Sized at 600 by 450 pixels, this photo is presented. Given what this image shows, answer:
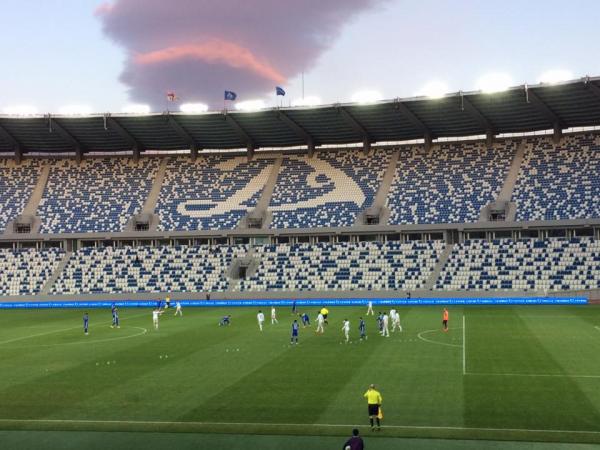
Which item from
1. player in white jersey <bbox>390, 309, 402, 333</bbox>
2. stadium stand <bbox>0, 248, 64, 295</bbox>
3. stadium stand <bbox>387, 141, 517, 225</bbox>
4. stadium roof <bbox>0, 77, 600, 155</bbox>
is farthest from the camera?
stadium stand <bbox>0, 248, 64, 295</bbox>

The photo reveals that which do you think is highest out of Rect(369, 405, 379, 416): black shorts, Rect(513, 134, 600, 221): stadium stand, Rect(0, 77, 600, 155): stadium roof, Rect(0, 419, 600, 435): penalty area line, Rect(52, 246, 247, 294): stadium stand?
Rect(0, 77, 600, 155): stadium roof

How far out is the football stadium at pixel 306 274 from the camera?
21.0 metres

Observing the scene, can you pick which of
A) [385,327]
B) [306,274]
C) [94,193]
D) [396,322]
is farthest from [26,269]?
[385,327]

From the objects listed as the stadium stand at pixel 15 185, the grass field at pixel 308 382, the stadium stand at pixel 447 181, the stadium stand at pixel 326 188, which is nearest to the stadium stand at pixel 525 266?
the stadium stand at pixel 447 181

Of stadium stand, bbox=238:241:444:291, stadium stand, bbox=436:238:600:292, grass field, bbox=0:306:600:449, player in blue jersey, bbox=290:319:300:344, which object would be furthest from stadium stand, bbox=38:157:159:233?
player in blue jersey, bbox=290:319:300:344

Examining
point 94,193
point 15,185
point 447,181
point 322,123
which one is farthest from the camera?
point 15,185

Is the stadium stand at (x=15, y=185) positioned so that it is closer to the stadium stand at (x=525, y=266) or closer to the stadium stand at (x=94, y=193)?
the stadium stand at (x=94, y=193)

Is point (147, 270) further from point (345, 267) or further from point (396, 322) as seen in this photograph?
point (396, 322)

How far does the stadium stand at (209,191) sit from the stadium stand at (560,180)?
3209 centimetres

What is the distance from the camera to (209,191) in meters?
80.1

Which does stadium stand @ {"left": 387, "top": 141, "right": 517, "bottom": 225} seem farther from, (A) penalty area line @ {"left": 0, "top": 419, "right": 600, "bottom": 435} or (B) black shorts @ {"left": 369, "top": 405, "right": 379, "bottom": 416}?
(B) black shorts @ {"left": 369, "top": 405, "right": 379, "bottom": 416}

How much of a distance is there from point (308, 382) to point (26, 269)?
5865 cm

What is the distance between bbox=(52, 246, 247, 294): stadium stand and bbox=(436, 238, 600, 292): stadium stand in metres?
25.2

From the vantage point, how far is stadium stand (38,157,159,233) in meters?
77.2
